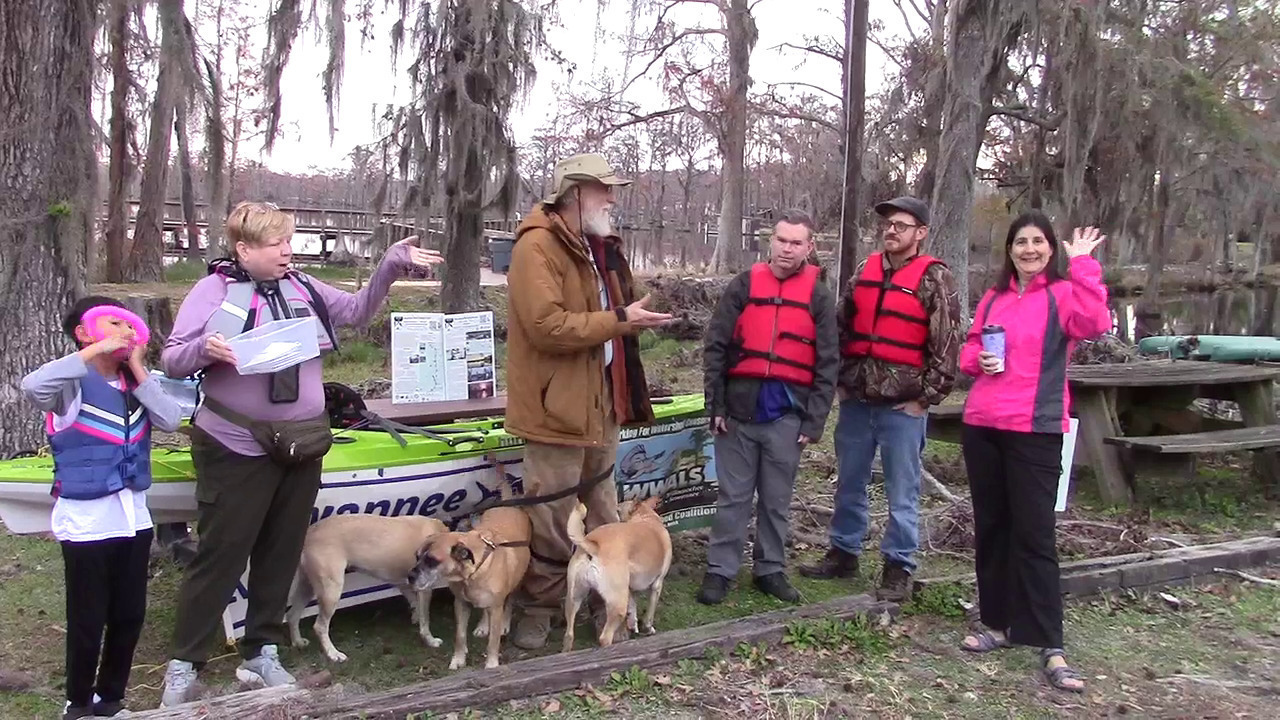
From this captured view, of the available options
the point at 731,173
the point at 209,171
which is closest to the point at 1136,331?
the point at 731,173

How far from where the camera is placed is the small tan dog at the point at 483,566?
3760 mm

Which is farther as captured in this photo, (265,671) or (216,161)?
(216,161)

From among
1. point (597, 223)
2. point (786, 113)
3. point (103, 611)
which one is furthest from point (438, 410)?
point (786, 113)

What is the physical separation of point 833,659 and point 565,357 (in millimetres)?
1707

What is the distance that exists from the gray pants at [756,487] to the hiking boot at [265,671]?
207 cm

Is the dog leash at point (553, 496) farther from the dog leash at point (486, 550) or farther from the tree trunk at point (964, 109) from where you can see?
the tree trunk at point (964, 109)

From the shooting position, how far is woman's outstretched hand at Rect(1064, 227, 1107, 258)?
12.5ft

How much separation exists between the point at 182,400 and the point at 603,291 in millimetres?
1749

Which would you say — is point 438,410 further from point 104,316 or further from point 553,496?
point 104,316

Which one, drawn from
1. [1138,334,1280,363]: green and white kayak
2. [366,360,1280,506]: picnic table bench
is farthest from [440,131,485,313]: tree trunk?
[1138,334,1280,363]: green and white kayak

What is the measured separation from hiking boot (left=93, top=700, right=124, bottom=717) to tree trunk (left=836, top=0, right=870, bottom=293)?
4.68 metres

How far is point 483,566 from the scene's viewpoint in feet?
12.6

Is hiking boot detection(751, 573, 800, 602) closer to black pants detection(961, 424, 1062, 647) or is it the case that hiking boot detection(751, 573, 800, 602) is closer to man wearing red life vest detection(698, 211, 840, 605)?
Answer: man wearing red life vest detection(698, 211, 840, 605)

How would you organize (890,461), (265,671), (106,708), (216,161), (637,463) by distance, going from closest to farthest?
(106,708) → (265,671) → (890,461) → (637,463) → (216,161)
